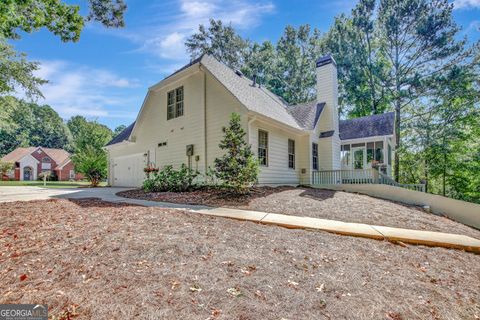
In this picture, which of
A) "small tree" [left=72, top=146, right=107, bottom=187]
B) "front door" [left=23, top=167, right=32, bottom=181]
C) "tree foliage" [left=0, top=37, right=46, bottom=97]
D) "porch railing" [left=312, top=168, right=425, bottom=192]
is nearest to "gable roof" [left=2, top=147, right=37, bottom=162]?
"front door" [left=23, top=167, right=32, bottom=181]

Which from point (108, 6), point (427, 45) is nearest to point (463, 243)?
point (108, 6)

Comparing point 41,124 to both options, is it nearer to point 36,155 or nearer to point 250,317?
point 36,155

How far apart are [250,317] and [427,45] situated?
22.5 metres

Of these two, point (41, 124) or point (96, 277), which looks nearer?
point (96, 277)

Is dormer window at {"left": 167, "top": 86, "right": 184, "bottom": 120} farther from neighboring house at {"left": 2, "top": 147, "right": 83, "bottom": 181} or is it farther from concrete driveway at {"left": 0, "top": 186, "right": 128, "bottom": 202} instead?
neighboring house at {"left": 2, "top": 147, "right": 83, "bottom": 181}

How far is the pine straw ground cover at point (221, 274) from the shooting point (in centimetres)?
209

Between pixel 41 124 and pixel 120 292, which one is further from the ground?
pixel 41 124

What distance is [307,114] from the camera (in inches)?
511

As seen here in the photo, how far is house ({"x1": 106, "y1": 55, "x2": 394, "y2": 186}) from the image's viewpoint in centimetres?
970

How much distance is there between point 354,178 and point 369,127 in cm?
474

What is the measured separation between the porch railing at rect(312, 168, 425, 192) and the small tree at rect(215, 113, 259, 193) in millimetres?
5693

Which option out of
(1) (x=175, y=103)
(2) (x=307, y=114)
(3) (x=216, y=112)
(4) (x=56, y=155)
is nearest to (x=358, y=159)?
(2) (x=307, y=114)

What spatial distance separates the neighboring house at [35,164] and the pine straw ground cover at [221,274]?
40.6 m

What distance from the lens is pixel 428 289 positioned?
261cm
